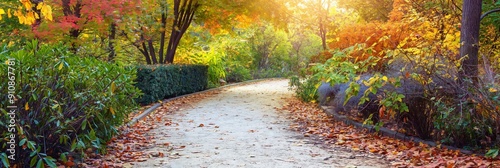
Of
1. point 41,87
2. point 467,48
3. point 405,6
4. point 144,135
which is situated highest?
point 405,6

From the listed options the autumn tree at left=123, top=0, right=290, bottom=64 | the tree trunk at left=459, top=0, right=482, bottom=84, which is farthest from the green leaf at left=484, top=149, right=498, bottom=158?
the autumn tree at left=123, top=0, right=290, bottom=64

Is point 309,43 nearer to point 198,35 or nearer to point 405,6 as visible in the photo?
point 198,35

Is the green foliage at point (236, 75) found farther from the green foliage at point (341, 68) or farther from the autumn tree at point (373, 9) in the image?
the green foliage at point (341, 68)

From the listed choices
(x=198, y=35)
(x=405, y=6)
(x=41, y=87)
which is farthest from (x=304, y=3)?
(x=41, y=87)

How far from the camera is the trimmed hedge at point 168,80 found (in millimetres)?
13352

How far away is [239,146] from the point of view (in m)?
6.71

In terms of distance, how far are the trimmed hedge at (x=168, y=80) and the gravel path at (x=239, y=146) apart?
2.70m

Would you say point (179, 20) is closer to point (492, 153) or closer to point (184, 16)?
point (184, 16)

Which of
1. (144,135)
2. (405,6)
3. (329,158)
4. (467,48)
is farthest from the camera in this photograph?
(405,6)

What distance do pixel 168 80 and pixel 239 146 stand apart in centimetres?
915

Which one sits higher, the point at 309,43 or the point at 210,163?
the point at 309,43

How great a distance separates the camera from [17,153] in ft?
13.9

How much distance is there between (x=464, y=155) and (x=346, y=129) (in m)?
2.95

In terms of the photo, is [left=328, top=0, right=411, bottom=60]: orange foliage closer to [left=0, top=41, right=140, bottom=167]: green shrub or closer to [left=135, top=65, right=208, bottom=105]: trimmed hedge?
[left=135, top=65, right=208, bottom=105]: trimmed hedge
